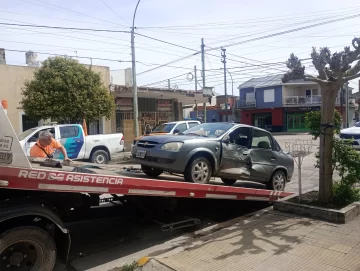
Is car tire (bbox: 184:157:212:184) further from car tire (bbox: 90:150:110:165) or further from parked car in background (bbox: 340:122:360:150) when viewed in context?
parked car in background (bbox: 340:122:360:150)

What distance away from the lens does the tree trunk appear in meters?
6.25

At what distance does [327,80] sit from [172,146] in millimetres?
3056

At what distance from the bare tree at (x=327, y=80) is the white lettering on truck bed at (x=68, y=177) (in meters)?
3.87

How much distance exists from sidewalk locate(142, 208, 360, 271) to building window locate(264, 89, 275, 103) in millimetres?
47574

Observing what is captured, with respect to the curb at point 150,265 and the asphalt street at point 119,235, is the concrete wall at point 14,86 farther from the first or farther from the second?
the curb at point 150,265

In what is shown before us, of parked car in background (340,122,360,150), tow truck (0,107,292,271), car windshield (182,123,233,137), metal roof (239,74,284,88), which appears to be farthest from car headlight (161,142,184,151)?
metal roof (239,74,284,88)

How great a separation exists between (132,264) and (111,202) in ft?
6.26

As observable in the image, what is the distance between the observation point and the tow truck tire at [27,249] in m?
3.65

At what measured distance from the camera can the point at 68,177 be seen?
156 inches

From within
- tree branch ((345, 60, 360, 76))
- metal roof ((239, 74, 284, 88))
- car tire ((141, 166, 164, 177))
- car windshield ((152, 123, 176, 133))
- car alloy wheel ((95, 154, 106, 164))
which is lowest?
car alloy wheel ((95, 154, 106, 164))

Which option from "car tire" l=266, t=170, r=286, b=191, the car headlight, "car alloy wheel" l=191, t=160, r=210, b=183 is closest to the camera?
the car headlight

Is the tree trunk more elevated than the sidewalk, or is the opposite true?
the tree trunk

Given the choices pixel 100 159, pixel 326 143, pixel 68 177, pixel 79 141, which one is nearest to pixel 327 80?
pixel 326 143

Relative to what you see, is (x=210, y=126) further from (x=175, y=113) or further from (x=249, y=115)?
(x=249, y=115)
